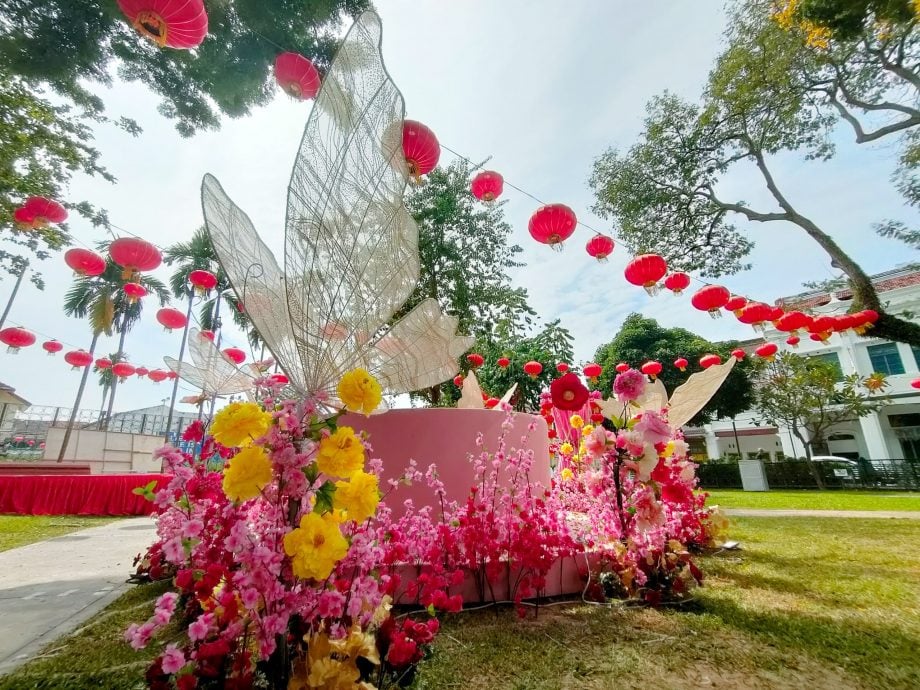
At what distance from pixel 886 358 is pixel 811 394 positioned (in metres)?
5.80

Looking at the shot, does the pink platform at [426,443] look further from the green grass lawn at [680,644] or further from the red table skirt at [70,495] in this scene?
the red table skirt at [70,495]

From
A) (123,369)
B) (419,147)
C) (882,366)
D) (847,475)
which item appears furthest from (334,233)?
(882,366)

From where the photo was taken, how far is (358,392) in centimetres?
156

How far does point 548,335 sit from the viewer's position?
11000 mm

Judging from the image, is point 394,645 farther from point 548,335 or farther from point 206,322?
point 206,322

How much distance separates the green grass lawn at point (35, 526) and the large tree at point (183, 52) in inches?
233

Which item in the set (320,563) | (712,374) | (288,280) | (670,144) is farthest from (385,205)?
(670,144)

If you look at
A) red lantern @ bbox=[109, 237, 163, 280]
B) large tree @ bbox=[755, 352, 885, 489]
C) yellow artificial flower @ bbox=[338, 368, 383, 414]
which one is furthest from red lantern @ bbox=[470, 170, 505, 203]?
large tree @ bbox=[755, 352, 885, 489]

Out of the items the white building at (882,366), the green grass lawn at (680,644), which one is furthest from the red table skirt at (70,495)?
the white building at (882,366)

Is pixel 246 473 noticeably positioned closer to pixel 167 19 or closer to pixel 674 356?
pixel 167 19

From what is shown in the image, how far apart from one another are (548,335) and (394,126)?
9.48 meters

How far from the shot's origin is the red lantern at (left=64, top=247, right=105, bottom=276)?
548 cm

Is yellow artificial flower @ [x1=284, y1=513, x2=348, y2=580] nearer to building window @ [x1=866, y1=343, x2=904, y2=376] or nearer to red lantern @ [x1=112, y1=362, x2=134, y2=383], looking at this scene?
red lantern @ [x1=112, y1=362, x2=134, y2=383]

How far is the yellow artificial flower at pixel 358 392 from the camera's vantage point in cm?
155
